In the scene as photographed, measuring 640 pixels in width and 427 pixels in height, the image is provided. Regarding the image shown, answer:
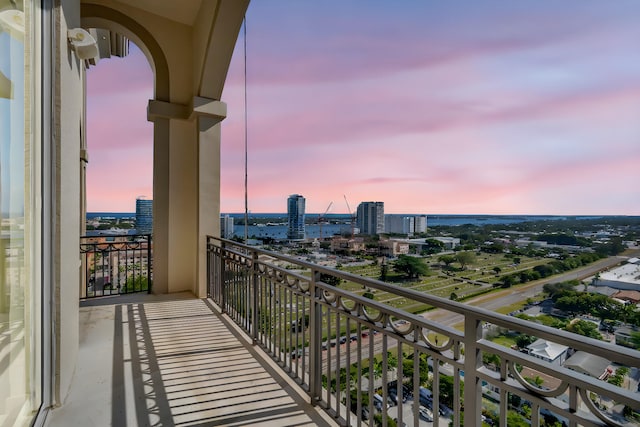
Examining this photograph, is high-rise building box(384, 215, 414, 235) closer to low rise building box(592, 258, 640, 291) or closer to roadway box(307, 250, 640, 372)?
roadway box(307, 250, 640, 372)

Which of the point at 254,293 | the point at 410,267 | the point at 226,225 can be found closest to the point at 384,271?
the point at 410,267

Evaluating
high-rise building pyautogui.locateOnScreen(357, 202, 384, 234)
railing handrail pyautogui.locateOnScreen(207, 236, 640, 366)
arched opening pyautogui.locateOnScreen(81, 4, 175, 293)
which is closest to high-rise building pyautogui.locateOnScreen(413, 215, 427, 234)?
high-rise building pyautogui.locateOnScreen(357, 202, 384, 234)

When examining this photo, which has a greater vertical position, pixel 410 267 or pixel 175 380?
pixel 410 267

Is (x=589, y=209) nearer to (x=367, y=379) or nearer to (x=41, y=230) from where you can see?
(x=367, y=379)

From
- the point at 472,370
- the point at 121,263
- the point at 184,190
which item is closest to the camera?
the point at 472,370

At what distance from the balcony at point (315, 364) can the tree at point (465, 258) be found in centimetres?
66

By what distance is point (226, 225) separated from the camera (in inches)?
171

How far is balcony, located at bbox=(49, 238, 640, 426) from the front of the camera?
907 millimetres

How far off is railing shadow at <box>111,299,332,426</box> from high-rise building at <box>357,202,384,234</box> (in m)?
1.34

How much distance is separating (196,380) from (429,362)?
1713mm

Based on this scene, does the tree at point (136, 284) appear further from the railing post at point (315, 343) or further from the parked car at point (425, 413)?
the parked car at point (425, 413)

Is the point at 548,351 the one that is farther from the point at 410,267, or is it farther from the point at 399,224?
the point at 399,224

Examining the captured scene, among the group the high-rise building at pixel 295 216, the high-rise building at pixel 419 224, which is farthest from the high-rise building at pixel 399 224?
the high-rise building at pixel 295 216

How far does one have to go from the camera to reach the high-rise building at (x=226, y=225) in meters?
4.18
